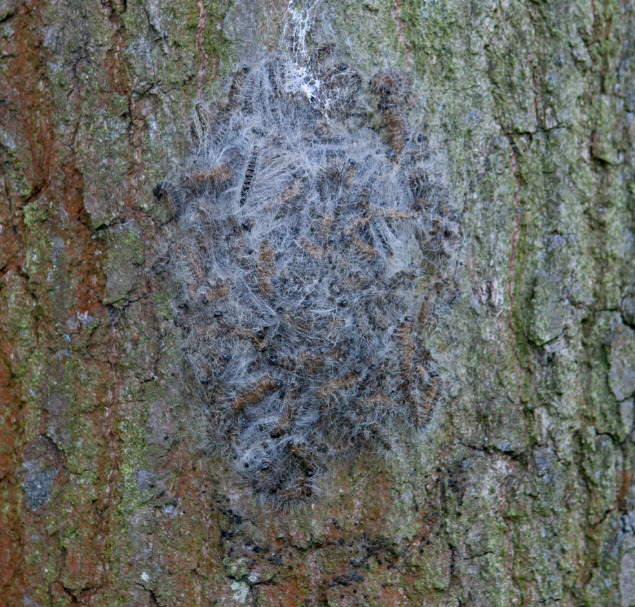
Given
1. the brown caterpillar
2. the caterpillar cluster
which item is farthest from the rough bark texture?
the brown caterpillar

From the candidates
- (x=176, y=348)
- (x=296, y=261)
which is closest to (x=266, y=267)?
(x=296, y=261)

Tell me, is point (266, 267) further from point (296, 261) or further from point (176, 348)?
point (176, 348)

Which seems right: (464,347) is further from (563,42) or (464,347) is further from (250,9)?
(250,9)

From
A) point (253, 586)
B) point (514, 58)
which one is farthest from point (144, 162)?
point (253, 586)

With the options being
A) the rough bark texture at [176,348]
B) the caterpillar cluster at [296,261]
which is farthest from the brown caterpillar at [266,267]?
the rough bark texture at [176,348]

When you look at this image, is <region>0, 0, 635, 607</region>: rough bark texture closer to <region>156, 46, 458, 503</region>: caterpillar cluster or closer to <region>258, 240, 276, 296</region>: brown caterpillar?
<region>156, 46, 458, 503</region>: caterpillar cluster

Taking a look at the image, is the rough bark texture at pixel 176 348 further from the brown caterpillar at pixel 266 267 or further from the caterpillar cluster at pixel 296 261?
the brown caterpillar at pixel 266 267
